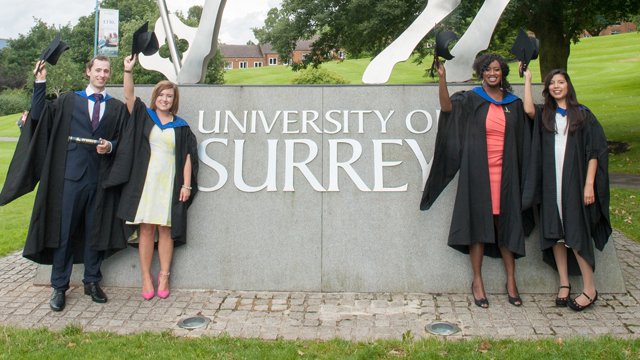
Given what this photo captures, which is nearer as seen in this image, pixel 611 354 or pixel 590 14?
pixel 611 354

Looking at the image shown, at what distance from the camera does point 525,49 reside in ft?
13.9

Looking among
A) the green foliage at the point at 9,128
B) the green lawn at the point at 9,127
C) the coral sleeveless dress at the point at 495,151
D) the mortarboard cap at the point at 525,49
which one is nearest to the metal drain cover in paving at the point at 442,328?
the coral sleeveless dress at the point at 495,151

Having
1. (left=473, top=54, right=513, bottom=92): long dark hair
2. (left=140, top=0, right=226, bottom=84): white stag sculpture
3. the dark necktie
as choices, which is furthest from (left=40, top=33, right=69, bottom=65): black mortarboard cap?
(left=473, top=54, right=513, bottom=92): long dark hair

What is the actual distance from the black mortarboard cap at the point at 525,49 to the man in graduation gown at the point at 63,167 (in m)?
2.99

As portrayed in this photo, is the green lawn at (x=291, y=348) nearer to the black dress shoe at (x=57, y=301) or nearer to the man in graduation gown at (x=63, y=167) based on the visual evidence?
the black dress shoe at (x=57, y=301)

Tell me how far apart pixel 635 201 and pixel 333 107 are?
18.8ft

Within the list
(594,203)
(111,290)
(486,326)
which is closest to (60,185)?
(111,290)

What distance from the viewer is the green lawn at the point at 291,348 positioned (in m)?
3.30

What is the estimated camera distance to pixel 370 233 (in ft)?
15.3

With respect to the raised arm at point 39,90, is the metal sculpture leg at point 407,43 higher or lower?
higher

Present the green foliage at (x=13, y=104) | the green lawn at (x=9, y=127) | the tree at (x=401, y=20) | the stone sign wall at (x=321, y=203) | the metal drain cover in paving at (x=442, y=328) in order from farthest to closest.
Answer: the green foliage at (x=13, y=104) → the green lawn at (x=9, y=127) → the tree at (x=401, y=20) → the stone sign wall at (x=321, y=203) → the metal drain cover in paving at (x=442, y=328)

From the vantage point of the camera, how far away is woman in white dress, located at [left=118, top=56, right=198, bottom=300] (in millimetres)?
4316

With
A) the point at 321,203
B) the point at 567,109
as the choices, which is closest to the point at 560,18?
Answer: the point at 567,109

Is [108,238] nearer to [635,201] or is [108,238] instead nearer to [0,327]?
[0,327]
